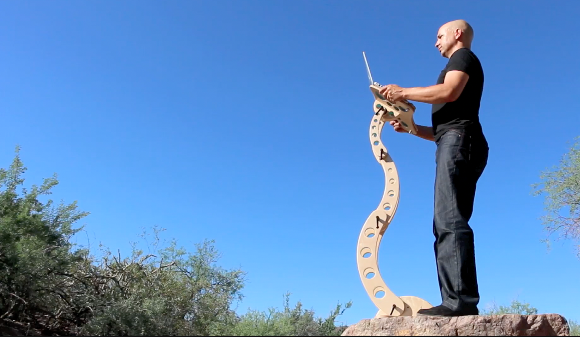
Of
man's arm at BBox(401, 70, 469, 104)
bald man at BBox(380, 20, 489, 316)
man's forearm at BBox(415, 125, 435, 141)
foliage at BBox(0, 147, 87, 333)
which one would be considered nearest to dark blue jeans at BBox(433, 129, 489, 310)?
bald man at BBox(380, 20, 489, 316)

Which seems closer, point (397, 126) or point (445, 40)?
point (445, 40)

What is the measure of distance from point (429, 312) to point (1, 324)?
464cm

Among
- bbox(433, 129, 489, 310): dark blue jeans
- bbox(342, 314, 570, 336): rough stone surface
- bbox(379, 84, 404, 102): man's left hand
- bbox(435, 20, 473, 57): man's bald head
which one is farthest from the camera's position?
bbox(435, 20, 473, 57): man's bald head

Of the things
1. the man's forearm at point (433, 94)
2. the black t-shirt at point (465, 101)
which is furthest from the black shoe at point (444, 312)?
the man's forearm at point (433, 94)

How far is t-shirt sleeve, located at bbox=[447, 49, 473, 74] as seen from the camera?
152 inches

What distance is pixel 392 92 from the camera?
419 centimetres

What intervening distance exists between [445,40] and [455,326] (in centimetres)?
254

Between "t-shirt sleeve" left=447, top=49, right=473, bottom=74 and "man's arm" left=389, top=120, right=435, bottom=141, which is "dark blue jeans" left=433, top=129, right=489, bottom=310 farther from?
"man's arm" left=389, top=120, right=435, bottom=141

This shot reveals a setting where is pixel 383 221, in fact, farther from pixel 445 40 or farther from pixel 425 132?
pixel 445 40

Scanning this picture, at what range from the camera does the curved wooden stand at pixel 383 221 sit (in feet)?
12.8

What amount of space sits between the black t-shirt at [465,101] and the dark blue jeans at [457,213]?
9 centimetres

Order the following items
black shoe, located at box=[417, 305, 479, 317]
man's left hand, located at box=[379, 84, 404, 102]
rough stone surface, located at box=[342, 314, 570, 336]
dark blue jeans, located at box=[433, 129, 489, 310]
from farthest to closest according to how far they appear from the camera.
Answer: man's left hand, located at box=[379, 84, 404, 102]
dark blue jeans, located at box=[433, 129, 489, 310]
black shoe, located at box=[417, 305, 479, 317]
rough stone surface, located at box=[342, 314, 570, 336]

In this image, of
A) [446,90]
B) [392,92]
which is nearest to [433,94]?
[446,90]

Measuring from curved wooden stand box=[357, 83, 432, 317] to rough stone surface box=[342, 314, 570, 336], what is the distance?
644 mm
